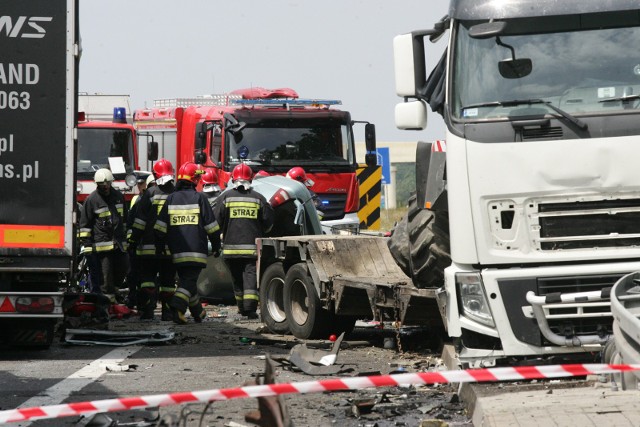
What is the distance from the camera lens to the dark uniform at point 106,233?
54.2ft

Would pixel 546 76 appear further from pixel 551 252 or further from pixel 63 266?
pixel 63 266

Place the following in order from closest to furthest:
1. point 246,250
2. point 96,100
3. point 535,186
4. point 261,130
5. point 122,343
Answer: point 535,186 → point 122,343 → point 246,250 → point 261,130 → point 96,100

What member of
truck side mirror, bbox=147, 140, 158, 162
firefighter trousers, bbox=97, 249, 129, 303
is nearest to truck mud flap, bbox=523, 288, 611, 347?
firefighter trousers, bbox=97, 249, 129, 303

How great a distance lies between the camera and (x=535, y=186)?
8.54 metres

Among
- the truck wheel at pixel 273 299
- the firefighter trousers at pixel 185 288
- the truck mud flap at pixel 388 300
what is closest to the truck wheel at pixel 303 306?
the truck wheel at pixel 273 299

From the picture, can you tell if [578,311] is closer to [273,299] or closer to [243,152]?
[273,299]

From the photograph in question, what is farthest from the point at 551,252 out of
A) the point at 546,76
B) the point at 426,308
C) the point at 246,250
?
the point at 246,250

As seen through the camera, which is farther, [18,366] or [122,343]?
[122,343]

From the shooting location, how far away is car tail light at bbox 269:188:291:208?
Answer: 54.8 ft

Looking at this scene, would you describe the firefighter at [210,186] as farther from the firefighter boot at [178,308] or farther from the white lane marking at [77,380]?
the white lane marking at [77,380]

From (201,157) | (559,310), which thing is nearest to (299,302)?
(559,310)

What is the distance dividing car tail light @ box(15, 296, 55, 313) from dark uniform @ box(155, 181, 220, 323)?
12.3 feet

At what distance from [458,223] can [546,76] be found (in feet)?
4.02

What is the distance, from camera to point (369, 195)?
25609mm
